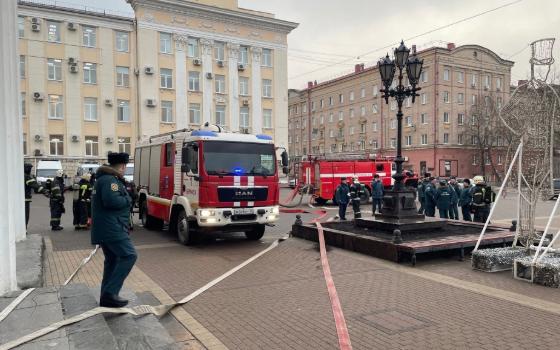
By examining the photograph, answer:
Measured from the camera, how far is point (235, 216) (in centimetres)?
1057

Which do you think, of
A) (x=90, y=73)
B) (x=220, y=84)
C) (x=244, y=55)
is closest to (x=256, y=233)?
(x=90, y=73)

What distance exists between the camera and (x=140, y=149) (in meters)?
14.8

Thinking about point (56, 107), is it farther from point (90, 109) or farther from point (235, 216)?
point (235, 216)

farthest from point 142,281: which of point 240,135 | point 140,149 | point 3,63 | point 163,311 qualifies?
point 140,149

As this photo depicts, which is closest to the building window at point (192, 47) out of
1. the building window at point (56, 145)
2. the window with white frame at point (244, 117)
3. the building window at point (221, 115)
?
the building window at point (221, 115)

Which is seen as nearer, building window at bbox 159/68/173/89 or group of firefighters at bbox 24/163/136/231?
group of firefighters at bbox 24/163/136/231

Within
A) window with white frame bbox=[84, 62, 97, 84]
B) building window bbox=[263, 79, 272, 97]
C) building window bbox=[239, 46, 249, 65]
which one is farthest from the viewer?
building window bbox=[263, 79, 272, 97]

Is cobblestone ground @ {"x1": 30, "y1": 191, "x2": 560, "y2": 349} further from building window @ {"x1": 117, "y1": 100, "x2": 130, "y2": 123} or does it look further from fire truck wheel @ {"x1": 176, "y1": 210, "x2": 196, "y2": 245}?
building window @ {"x1": 117, "y1": 100, "x2": 130, "y2": 123}

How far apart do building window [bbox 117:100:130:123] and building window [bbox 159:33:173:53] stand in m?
5.88

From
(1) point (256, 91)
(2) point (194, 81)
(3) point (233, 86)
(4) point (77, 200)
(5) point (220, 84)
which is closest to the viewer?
(4) point (77, 200)

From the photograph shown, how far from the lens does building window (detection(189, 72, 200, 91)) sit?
43.2m

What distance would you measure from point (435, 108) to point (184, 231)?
4750 centimetres

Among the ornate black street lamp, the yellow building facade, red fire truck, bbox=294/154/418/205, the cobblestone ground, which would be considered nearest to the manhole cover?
the cobblestone ground

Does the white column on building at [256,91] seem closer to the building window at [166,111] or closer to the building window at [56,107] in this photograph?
the building window at [166,111]
